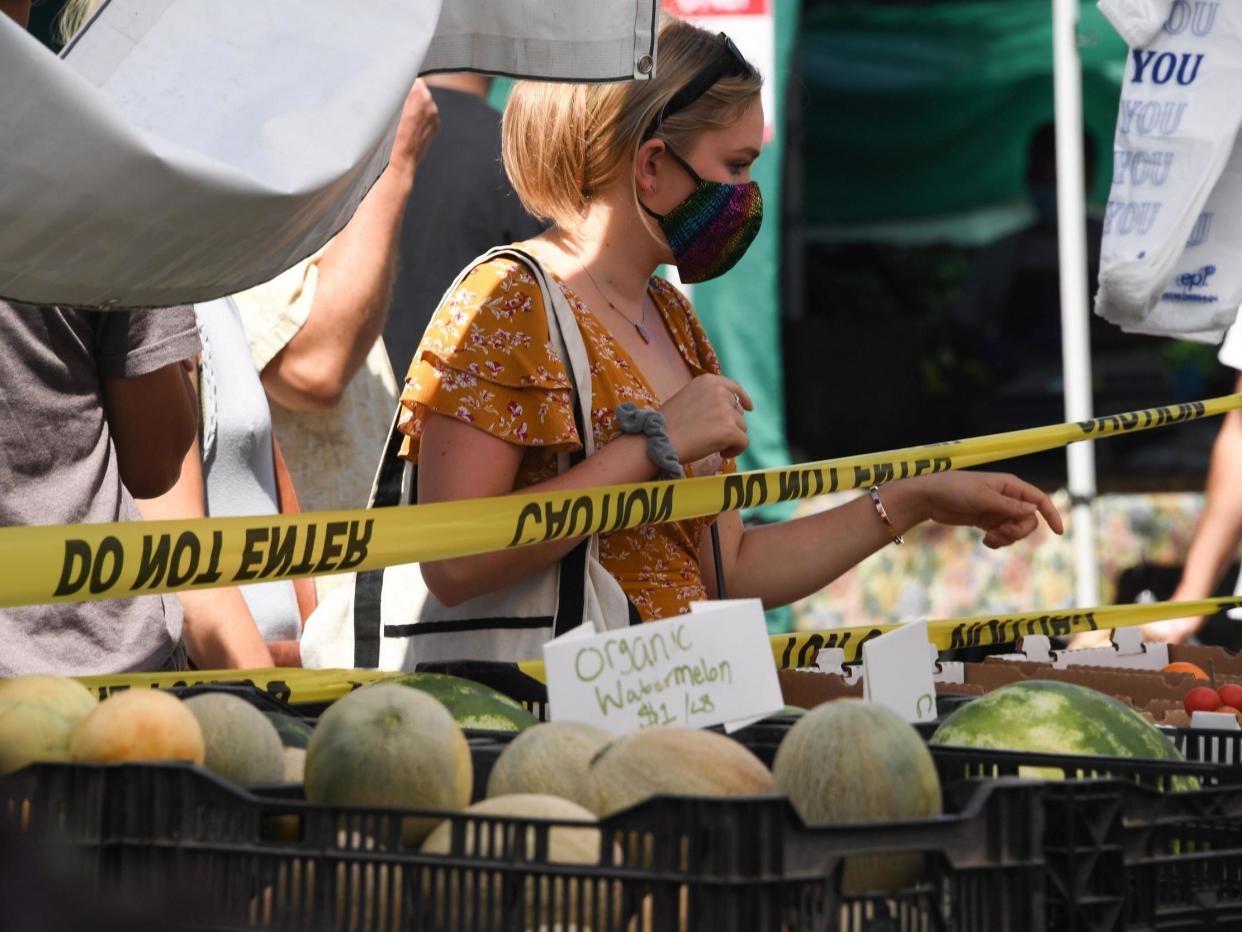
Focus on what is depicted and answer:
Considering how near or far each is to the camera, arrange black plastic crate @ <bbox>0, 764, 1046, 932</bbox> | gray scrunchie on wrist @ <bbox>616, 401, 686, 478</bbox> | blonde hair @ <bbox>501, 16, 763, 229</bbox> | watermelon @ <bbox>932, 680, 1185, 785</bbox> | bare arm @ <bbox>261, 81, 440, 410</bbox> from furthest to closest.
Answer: bare arm @ <bbox>261, 81, 440, 410</bbox> < blonde hair @ <bbox>501, 16, 763, 229</bbox> < gray scrunchie on wrist @ <bbox>616, 401, 686, 478</bbox> < watermelon @ <bbox>932, 680, 1185, 785</bbox> < black plastic crate @ <bbox>0, 764, 1046, 932</bbox>

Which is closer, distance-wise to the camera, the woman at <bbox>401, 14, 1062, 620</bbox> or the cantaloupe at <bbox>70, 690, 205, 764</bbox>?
the cantaloupe at <bbox>70, 690, 205, 764</bbox>

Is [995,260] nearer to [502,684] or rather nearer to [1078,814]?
[502,684]

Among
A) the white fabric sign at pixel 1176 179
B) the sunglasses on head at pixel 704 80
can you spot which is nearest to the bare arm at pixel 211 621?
the sunglasses on head at pixel 704 80

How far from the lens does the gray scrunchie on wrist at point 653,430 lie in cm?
276

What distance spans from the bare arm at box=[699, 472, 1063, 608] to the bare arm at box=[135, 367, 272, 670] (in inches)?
31.8

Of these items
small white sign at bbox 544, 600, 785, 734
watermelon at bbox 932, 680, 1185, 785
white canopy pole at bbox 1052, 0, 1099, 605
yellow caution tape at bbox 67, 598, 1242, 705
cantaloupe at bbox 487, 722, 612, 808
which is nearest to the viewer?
cantaloupe at bbox 487, 722, 612, 808

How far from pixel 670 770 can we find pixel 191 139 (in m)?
0.74

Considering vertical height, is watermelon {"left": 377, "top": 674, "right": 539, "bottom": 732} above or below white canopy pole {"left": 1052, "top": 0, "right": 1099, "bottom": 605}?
below

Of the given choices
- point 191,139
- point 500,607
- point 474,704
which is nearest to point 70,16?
point 500,607

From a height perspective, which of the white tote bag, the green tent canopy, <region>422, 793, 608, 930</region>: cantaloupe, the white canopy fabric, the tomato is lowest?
<region>422, 793, 608, 930</region>: cantaloupe

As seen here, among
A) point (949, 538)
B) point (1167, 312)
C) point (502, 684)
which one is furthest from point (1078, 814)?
point (949, 538)

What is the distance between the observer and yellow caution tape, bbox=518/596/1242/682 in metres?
3.29

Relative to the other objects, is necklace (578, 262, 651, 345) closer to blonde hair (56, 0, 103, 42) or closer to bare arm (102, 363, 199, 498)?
bare arm (102, 363, 199, 498)

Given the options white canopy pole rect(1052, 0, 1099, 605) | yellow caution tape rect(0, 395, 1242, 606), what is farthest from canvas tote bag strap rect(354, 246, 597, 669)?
white canopy pole rect(1052, 0, 1099, 605)
